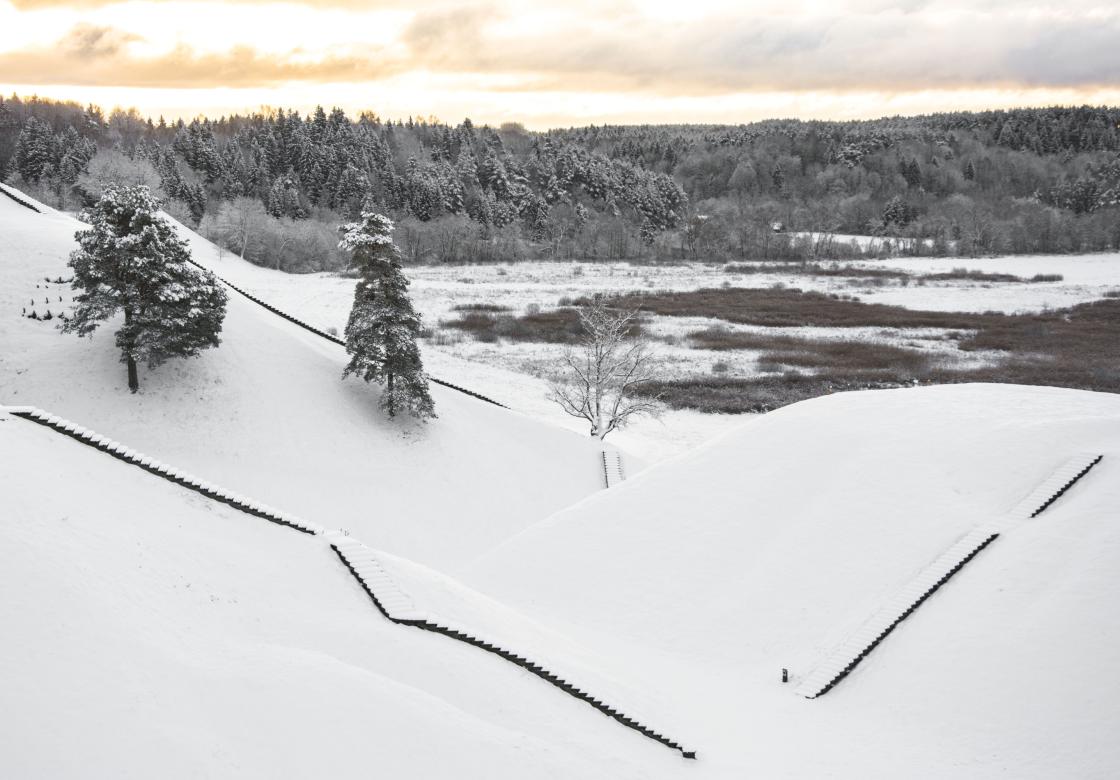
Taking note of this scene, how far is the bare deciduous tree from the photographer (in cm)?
3841

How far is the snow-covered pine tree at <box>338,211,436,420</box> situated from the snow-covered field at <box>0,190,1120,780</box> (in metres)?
1.59

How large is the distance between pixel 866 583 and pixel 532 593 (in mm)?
8719

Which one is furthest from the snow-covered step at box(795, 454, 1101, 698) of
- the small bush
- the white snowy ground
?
the small bush

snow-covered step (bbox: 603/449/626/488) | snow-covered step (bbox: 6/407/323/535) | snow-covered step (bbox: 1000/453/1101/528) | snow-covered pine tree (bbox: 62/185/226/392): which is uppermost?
snow-covered pine tree (bbox: 62/185/226/392)

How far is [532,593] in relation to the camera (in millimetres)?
22328

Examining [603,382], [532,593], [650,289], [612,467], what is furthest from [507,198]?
[532,593]

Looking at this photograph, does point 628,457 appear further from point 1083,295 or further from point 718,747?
point 1083,295

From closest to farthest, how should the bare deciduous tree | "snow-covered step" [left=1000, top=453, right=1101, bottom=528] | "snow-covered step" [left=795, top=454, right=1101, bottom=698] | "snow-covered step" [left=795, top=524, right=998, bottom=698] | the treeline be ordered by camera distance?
"snow-covered step" [left=795, top=524, right=998, bottom=698]
"snow-covered step" [left=795, top=454, right=1101, bottom=698]
"snow-covered step" [left=1000, top=453, right=1101, bottom=528]
the bare deciduous tree
the treeline

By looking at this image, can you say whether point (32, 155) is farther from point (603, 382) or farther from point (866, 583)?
point (866, 583)

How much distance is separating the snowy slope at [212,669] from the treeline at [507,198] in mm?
81332

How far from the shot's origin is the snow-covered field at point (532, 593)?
12781 mm

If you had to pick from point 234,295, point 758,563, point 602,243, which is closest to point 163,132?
point 602,243

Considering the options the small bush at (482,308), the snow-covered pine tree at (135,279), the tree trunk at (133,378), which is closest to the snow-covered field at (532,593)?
the tree trunk at (133,378)

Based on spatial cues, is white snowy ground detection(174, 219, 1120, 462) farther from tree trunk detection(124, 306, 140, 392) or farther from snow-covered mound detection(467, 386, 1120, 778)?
tree trunk detection(124, 306, 140, 392)
